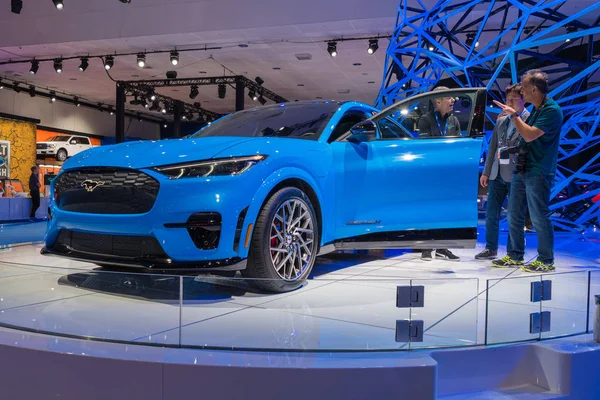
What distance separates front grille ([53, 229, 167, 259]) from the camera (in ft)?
9.94

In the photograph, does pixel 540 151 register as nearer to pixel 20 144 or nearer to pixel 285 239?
pixel 285 239

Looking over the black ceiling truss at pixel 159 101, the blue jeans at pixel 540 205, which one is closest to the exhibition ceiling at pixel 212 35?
the black ceiling truss at pixel 159 101

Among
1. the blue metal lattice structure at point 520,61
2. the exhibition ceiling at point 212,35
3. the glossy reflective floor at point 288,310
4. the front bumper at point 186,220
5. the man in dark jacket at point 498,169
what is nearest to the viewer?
the glossy reflective floor at point 288,310

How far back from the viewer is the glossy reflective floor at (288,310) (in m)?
2.25

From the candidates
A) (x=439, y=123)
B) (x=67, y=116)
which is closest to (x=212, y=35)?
(x=439, y=123)

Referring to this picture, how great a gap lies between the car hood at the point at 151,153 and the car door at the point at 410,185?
100cm

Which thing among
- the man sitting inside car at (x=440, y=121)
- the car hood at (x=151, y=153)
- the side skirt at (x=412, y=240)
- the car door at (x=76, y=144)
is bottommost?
the side skirt at (x=412, y=240)

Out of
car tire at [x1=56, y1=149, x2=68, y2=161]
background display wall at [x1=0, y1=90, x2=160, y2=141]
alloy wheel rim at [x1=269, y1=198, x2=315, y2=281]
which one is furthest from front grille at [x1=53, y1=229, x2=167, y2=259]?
car tire at [x1=56, y1=149, x2=68, y2=161]

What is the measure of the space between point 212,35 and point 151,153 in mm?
9910

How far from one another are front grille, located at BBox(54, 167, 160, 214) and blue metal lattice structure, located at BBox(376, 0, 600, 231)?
12.5 ft

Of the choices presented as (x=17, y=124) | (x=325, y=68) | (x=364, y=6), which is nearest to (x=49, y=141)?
(x=17, y=124)

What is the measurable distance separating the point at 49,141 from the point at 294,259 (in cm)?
2019

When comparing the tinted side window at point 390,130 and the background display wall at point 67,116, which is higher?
the background display wall at point 67,116

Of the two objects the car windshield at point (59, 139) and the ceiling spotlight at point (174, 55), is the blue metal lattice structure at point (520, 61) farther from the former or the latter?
the car windshield at point (59, 139)
